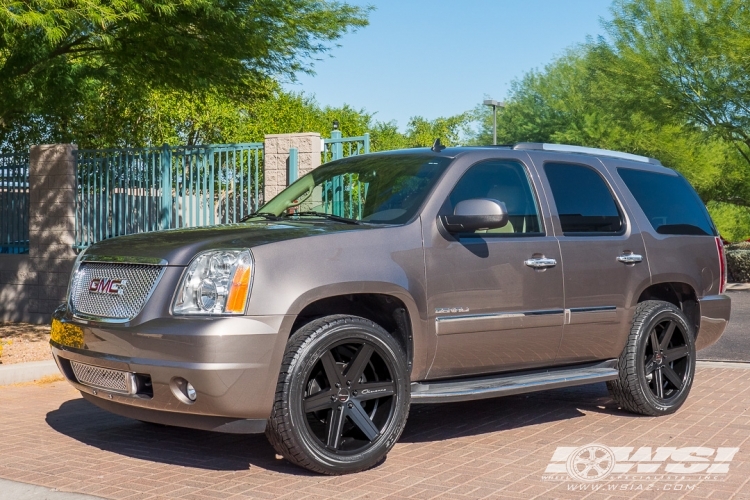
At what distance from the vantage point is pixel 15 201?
15789 mm

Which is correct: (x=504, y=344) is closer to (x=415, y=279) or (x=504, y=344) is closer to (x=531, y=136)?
(x=415, y=279)

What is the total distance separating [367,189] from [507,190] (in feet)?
3.21

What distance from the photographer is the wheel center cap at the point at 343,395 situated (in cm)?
561

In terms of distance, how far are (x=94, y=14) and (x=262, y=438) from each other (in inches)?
214

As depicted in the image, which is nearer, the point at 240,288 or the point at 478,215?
the point at 240,288

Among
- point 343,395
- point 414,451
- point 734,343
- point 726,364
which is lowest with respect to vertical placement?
point 734,343

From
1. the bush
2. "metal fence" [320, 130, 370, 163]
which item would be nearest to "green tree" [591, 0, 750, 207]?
the bush

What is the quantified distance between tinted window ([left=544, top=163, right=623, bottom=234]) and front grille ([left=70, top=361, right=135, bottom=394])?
127 inches

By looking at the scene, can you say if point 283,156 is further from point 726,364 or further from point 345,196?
point 726,364

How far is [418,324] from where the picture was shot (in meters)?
5.94

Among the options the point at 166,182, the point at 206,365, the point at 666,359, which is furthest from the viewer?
the point at 166,182

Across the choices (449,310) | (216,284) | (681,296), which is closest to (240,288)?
(216,284)

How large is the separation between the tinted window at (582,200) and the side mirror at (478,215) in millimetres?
1099

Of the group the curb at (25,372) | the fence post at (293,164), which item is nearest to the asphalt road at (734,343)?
the fence post at (293,164)
